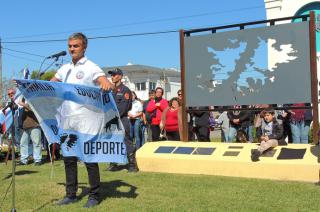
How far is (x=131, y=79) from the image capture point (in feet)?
204

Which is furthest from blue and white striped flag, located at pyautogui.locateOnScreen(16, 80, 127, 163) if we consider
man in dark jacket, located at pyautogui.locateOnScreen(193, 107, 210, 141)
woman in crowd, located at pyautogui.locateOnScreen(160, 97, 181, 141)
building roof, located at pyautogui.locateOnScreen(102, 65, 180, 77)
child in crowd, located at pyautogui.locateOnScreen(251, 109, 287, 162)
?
building roof, located at pyautogui.locateOnScreen(102, 65, 180, 77)

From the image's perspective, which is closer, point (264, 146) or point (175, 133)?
point (264, 146)

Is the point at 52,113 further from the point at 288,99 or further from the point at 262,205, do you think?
the point at 288,99

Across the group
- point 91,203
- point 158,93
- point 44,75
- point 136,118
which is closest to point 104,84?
point 91,203

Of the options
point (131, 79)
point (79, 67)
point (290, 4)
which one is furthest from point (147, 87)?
point (79, 67)

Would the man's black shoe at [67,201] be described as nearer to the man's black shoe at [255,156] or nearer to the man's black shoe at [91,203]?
Result: the man's black shoe at [91,203]

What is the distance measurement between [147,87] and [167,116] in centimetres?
5023

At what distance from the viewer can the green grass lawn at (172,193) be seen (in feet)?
18.9

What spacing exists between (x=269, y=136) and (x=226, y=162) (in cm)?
104

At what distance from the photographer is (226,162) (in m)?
8.15

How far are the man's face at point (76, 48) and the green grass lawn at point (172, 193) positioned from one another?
197cm

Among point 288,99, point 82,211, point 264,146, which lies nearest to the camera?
point 82,211

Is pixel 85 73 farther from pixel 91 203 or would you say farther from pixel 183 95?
pixel 183 95

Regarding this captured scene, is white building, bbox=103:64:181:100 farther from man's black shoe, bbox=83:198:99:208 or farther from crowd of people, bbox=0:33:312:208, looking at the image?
man's black shoe, bbox=83:198:99:208
